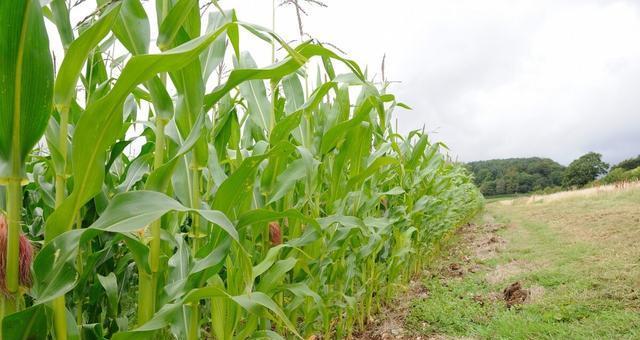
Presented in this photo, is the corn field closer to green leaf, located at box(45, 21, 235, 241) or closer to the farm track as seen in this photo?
green leaf, located at box(45, 21, 235, 241)

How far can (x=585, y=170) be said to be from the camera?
146 feet

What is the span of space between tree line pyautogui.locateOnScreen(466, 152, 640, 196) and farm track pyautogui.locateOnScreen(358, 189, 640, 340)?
33649 mm

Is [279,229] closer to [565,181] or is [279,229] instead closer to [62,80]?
[62,80]

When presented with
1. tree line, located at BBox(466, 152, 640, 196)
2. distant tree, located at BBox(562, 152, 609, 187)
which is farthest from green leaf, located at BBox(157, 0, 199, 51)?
distant tree, located at BBox(562, 152, 609, 187)

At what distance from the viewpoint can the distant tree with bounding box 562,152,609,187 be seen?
4416 centimetres

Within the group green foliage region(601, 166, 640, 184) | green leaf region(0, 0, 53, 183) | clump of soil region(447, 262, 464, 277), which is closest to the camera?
green leaf region(0, 0, 53, 183)

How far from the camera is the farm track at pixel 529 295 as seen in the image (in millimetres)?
2844

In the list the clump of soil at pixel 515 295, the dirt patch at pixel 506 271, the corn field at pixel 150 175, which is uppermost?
the corn field at pixel 150 175

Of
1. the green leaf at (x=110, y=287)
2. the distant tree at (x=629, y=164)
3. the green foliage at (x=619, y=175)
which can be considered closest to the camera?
the green leaf at (x=110, y=287)

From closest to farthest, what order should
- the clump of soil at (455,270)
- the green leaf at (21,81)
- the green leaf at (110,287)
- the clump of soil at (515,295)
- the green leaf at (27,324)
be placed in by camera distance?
1. the green leaf at (21,81)
2. the green leaf at (27,324)
3. the green leaf at (110,287)
4. the clump of soil at (515,295)
5. the clump of soil at (455,270)

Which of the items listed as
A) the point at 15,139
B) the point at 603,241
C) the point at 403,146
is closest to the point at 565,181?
the point at 603,241

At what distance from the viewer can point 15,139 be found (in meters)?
0.71

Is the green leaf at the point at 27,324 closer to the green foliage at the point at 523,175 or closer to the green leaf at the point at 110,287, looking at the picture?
the green leaf at the point at 110,287

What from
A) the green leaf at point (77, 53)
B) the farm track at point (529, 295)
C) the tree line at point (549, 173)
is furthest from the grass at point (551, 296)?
the tree line at point (549, 173)
